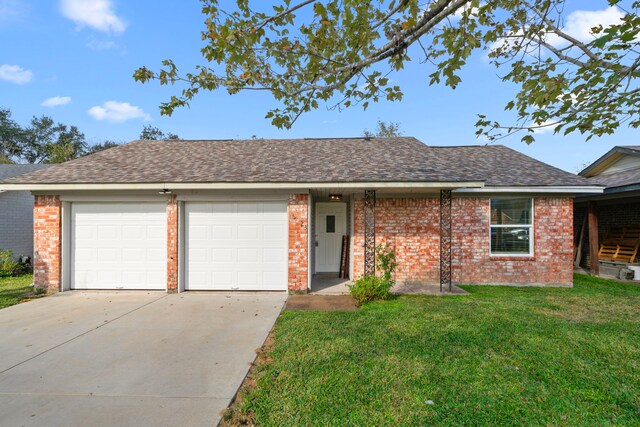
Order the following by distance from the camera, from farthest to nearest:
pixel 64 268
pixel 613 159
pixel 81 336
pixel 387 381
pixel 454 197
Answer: pixel 613 159, pixel 454 197, pixel 64 268, pixel 81 336, pixel 387 381

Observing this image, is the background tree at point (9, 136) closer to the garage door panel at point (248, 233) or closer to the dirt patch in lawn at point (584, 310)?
the garage door panel at point (248, 233)

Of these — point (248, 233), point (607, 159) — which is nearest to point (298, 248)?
point (248, 233)

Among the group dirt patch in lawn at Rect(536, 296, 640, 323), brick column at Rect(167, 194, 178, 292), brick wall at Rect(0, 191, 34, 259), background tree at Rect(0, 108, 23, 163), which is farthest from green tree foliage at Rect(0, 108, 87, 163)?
dirt patch in lawn at Rect(536, 296, 640, 323)

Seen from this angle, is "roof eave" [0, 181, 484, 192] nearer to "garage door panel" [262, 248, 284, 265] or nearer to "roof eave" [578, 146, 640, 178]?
"garage door panel" [262, 248, 284, 265]

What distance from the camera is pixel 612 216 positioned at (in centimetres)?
1116

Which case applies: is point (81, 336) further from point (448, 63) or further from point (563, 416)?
point (448, 63)

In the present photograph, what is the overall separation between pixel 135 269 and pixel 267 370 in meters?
5.79

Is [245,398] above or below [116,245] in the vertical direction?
below

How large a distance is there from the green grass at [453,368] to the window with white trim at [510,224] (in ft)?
8.64

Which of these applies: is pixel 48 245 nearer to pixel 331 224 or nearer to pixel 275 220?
pixel 275 220

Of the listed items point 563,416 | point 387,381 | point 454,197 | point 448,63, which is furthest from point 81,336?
point 454,197

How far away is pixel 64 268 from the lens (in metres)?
7.57

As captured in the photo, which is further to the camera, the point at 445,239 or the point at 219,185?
the point at 445,239

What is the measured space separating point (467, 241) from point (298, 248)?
4.84 metres
